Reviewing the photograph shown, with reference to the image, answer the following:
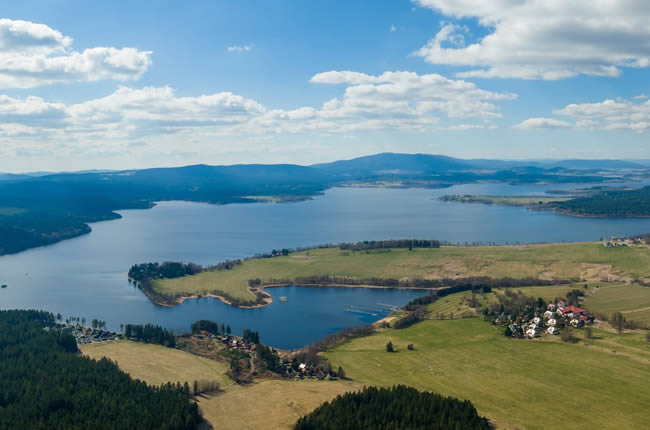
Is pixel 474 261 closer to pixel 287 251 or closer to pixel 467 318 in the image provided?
pixel 467 318

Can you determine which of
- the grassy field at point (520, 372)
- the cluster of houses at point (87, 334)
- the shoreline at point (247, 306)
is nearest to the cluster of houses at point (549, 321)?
the grassy field at point (520, 372)

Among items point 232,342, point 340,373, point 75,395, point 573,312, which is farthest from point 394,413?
point 573,312

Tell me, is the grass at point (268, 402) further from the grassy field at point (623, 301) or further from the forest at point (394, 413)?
the grassy field at point (623, 301)

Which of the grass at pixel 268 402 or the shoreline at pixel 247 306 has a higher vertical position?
the shoreline at pixel 247 306

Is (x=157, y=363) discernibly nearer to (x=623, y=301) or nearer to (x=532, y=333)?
(x=532, y=333)

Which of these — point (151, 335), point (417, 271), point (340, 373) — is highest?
point (417, 271)

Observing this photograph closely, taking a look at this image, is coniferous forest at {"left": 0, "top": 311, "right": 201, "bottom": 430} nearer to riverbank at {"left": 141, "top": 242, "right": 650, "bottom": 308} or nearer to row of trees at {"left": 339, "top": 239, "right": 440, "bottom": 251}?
riverbank at {"left": 141, "top": 242, "right": 650, "bottom": 308}
